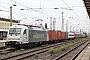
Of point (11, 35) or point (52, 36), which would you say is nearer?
point (11, 35)

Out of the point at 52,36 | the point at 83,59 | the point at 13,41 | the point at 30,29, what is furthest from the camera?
the point at 52,36

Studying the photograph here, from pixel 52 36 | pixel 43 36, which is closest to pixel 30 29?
pixel 43 36

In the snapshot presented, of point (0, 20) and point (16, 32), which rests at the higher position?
point (0, 20)

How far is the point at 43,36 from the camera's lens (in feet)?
103

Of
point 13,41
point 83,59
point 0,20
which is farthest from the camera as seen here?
point 0,20

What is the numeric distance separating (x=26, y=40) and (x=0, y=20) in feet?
149

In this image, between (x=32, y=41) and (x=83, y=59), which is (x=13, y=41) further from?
(x=83, y=59)

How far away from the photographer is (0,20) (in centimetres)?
6762

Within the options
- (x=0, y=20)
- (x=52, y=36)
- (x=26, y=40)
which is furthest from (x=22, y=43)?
(x=0, y=20)

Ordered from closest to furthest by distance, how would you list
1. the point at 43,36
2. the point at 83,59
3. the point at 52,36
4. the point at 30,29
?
the point at 83,59 < the point at 30,29 < the point at 43,36 < the point at 52,36

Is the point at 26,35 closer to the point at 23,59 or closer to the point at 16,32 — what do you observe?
the point at 16,32

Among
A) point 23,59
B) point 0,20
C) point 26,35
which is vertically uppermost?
point 0,20

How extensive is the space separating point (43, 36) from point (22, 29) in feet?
26.7

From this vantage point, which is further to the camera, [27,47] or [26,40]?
[27,47]
